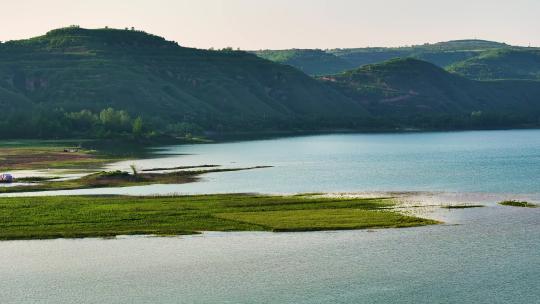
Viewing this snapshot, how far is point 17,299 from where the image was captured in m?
65.8

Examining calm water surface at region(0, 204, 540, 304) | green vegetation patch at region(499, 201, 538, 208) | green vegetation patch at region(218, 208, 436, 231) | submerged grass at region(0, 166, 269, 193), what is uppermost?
submerged grass at region(0, 166, 269, 193)

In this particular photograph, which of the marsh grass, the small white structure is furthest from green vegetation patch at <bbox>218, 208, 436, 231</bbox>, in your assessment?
the small white structure

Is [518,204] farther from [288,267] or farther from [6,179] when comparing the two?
[6,179]

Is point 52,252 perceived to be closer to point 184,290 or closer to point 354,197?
point 184,290

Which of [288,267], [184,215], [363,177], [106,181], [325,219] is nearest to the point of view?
[288,267]

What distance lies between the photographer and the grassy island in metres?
92.8

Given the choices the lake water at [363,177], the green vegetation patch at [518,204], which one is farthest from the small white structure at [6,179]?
the green vegetation patch at [518,204]

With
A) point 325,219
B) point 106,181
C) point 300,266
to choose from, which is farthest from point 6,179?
point 300,266

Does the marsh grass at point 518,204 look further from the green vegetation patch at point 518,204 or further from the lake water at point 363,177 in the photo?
the lake water at point 363,177

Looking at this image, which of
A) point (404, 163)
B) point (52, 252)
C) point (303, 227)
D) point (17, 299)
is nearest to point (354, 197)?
point (303, 227)

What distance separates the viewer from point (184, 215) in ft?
332

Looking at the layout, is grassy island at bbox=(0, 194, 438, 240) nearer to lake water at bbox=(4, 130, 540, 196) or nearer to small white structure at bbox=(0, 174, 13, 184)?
lake water at bbox=(4, 130, 540, 196)

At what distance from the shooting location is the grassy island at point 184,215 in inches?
3652

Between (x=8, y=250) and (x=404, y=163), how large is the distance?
123691mm
